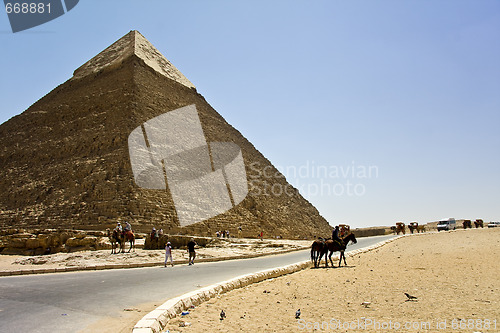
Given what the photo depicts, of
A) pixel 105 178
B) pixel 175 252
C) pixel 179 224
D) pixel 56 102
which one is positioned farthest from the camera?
pixel 56 102

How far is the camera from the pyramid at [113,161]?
2389cm

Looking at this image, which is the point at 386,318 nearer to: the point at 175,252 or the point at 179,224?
the point at 175,252

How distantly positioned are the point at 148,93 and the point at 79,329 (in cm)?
3714

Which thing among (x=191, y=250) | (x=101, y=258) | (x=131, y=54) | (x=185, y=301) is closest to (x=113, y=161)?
(x=101, y=258)

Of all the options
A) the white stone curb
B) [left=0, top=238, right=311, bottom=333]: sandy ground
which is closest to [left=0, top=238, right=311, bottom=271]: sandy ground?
[left=0, top=238, right=311, bottom=333]: sandy ground

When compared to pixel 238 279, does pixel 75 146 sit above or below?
above

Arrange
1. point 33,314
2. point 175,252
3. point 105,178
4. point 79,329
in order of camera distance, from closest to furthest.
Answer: point 79,329 → point 33,314 → point 175,252 → point 105,178

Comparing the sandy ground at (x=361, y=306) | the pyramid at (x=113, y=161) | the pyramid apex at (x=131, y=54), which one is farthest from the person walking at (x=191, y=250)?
the pyramid apex at (x=131, y=54)

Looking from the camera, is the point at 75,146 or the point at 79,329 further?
the point at 75,146

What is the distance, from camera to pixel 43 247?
664 inches

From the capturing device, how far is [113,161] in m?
27.6

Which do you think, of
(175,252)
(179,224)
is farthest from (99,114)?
(175,252)

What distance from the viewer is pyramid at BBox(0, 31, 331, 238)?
2389cm

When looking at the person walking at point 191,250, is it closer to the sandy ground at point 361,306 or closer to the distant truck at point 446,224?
the sandy ground at point 361,306
